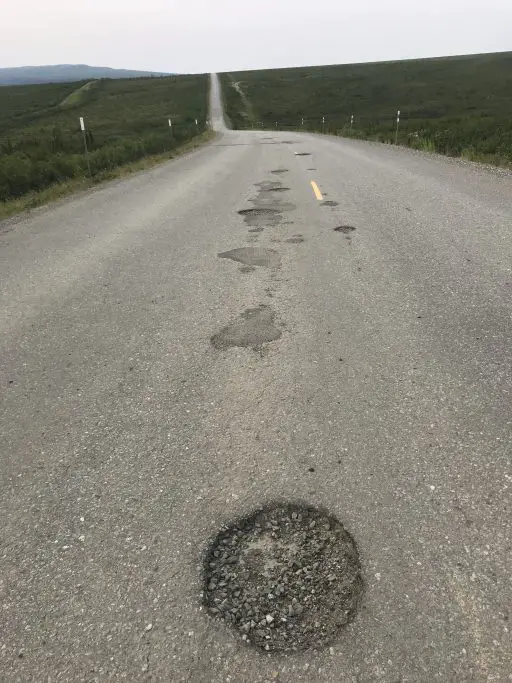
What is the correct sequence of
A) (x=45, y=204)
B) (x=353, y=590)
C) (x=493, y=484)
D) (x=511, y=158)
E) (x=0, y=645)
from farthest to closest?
(x=511, y=158) < (x=45, y=204) < (x=493, y=484) < (x=353, y=590) < (x=0, y=645)

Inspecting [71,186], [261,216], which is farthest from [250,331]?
[71,186]

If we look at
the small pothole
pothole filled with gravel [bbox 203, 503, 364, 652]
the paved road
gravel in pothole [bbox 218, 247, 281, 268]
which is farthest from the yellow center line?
pothole filled with gravel [bbox 203, 503, 364, 652]

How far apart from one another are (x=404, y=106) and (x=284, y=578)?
62568 mm

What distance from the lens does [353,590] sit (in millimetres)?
1911

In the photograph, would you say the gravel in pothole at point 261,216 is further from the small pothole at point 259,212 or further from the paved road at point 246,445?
the paved road at point 246,445

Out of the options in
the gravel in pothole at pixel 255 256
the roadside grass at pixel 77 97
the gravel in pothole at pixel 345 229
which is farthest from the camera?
the roadside grass at pixel 77 97

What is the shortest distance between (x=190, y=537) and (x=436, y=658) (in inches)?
42.9

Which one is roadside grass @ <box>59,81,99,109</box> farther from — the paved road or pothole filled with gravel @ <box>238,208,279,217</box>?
the paved road

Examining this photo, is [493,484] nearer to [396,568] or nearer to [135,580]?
[396,568]

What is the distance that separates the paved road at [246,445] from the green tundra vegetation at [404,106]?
10359mm

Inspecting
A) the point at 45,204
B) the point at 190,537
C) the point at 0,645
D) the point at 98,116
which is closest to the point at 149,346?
the point at 190,537

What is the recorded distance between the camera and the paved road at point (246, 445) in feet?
5.76

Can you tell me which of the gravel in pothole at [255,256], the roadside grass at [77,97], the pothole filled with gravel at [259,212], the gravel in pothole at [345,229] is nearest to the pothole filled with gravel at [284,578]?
the gravel in pothole at [255,256]

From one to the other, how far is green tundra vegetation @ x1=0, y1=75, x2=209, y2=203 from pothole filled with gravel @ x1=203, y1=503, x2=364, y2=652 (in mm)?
11686
